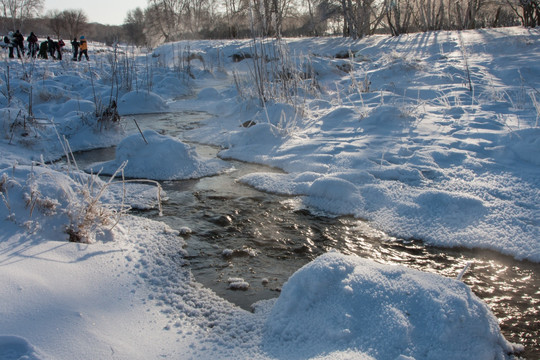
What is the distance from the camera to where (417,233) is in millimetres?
2795

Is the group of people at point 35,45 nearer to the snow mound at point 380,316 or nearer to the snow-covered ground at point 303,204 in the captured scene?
the snow-covered ground at point 303,204

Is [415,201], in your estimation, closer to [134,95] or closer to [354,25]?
[134,95]

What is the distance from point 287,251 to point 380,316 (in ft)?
3.46

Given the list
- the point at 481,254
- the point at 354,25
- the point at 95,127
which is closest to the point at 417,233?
the point at 481,254

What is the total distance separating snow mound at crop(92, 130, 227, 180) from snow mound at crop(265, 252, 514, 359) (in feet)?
8.34

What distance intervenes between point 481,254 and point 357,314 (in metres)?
1.34

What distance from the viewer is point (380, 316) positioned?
63.0 inches

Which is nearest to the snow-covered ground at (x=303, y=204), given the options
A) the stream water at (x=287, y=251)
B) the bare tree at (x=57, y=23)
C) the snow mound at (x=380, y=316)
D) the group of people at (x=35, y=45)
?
the snow mound at (x=380, y=316)

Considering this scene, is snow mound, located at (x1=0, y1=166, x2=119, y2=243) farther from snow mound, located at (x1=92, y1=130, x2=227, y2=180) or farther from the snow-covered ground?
snow mound, located at (x1=92, y1=130, x2=227, y2=180)

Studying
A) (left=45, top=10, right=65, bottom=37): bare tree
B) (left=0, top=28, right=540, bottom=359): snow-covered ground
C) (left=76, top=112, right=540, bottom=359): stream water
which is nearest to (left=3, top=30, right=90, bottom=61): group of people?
(left=0, top=28, right=540, bottom=359): snow-covered ground

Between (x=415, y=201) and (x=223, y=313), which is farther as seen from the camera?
(x=415, y=201)

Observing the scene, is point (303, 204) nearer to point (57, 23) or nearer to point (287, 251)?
point (287, 251)

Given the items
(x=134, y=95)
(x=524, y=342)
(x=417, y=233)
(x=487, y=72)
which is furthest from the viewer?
(x=134, y=95)

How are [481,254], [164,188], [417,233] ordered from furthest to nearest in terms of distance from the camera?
[164,188]
[417,233]
[481,254]
